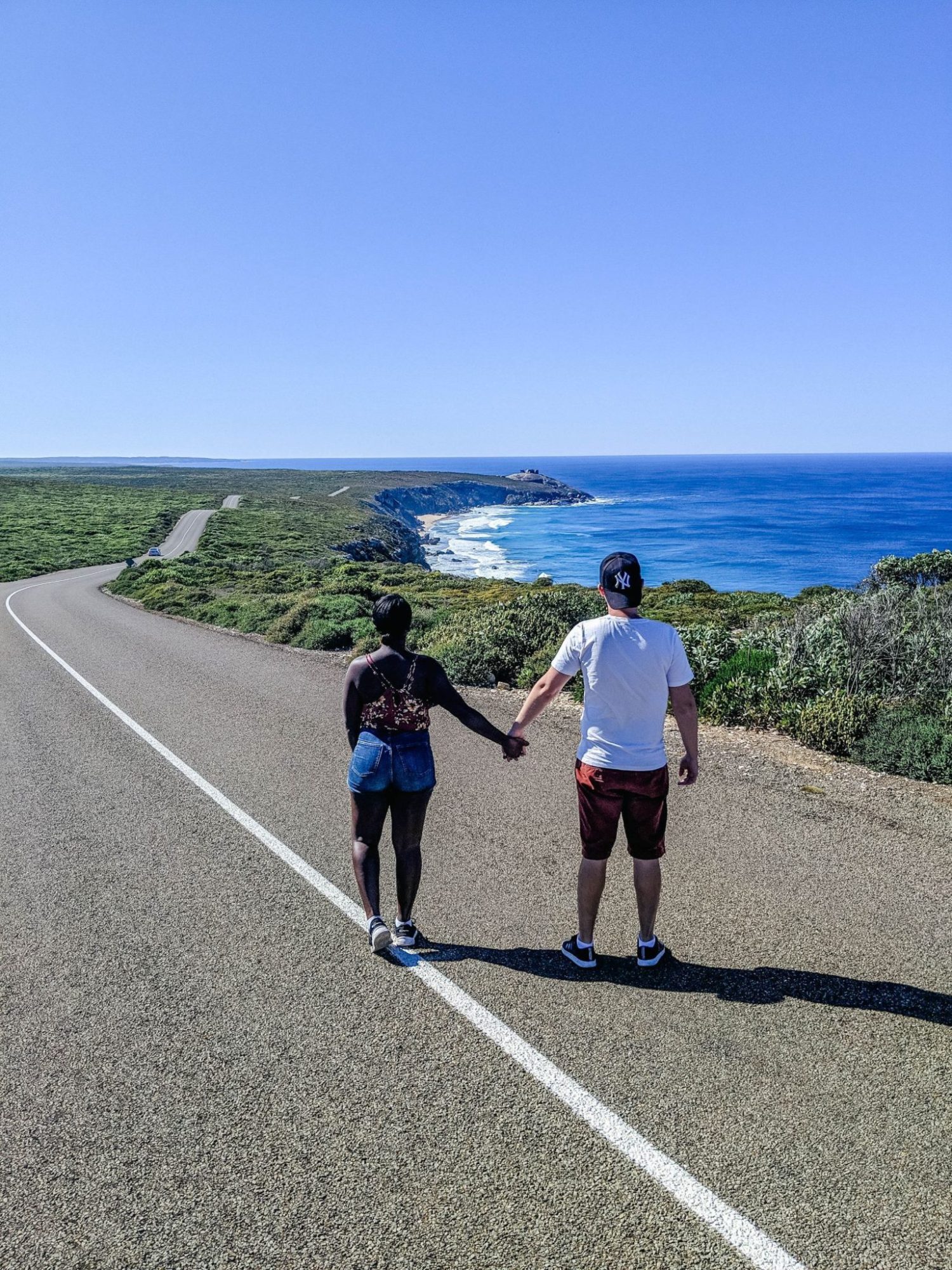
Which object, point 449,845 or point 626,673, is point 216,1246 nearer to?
point 626,673

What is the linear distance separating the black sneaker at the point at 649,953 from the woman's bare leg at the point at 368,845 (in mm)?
1561

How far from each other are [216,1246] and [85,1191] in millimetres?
655

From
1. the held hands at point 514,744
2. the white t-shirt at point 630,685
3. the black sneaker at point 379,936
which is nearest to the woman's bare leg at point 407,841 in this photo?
the black sneaker at point 379,936

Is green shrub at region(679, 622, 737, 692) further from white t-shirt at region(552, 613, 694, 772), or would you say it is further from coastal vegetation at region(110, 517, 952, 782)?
white t-shirt at region(552, 613, 694, 772)

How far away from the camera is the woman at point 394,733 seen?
4664 mm

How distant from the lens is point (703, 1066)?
3.73 m

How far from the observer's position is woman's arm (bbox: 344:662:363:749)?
4.69 m

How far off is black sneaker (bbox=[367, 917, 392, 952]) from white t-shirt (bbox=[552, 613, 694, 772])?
1589mm

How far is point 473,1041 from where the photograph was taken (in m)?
3.96

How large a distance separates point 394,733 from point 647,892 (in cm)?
170

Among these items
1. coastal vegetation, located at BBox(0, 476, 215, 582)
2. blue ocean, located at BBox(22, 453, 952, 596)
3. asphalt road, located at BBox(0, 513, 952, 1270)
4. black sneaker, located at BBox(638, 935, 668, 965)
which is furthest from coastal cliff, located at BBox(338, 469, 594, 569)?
black sneaker, located at BBox(638, 935, 668, 965)

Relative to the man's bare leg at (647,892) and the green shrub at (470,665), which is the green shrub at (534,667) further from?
the man's bare leg at (647,892)

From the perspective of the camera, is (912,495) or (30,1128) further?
(912,495)

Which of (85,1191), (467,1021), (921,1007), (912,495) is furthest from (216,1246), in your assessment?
(912,495)
